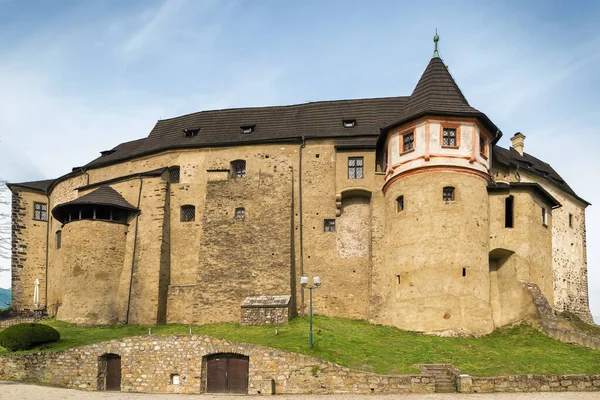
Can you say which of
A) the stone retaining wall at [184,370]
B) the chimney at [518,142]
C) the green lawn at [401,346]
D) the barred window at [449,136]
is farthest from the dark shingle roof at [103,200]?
the chimney at [518,142]

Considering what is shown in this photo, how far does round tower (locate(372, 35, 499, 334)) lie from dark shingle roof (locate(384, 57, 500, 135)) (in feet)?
0.17

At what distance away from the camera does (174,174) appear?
40469 mm

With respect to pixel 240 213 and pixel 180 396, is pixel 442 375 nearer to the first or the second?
pixel 180 396

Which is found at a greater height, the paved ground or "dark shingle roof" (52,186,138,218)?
"dark shingle roof" (52,186,138,218)

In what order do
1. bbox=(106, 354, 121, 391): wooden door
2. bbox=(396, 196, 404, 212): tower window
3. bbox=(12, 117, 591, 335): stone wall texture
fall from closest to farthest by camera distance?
bbox=(106, 354, 121, 391): wooden door, bbox=(12, 117, 591, 335): stone wall texture, bbox=(396, 196, 404, 212): tower window

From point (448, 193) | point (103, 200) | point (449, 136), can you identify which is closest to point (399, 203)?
point (448, 193)

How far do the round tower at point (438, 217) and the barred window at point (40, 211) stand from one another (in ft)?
85.5

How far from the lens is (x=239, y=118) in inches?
1655

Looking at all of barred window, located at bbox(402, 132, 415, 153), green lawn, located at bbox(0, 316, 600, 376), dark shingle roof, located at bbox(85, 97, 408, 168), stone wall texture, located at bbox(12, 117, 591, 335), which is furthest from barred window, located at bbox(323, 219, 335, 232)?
barred window, located at bbox(402, 132, 415, 153)

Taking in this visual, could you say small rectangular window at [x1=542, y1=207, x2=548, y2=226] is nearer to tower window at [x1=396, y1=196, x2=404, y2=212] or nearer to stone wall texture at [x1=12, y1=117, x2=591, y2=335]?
stone wall texture at [x1=12, y1=117, x2=591, y2=335]

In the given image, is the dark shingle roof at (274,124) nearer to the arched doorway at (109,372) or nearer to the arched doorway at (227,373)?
the arched doorway at (109,372)

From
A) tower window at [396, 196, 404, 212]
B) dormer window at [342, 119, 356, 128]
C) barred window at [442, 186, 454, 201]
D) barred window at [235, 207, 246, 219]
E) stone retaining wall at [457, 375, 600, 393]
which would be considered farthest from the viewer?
dormer window at [342, 119, 356, 128]

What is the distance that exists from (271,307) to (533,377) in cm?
1332

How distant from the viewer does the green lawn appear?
24.9 meters
